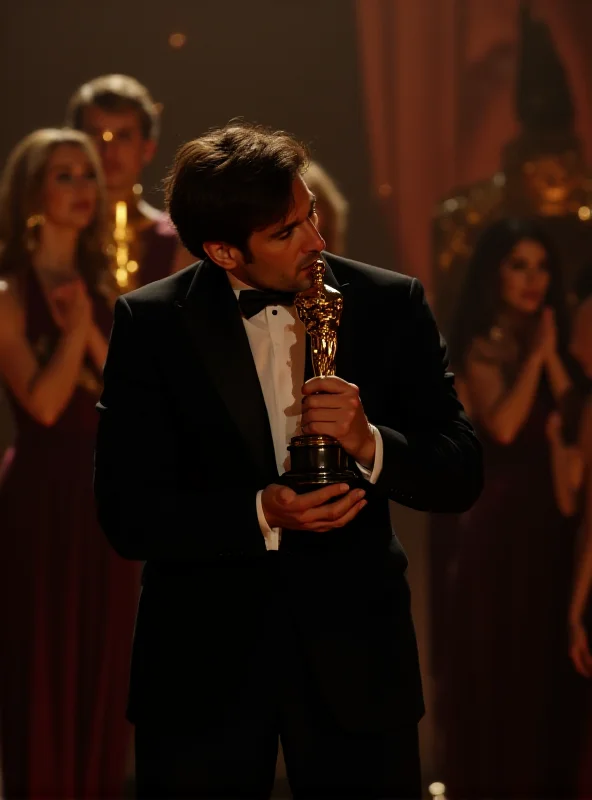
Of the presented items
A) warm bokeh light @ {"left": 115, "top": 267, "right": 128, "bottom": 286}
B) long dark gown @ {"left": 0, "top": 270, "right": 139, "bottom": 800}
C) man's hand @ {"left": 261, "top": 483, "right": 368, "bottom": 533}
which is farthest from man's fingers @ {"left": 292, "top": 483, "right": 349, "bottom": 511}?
warm bokeh light @ {"left": 115, "top": 267, "right": 128, "bottom": 286}

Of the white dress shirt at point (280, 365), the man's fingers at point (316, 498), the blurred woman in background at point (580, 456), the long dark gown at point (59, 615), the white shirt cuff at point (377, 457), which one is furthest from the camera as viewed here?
the blurred woman in background at point (580, 456)

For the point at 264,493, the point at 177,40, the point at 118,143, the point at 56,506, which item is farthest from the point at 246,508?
the point at 177,40

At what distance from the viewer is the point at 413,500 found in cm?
196

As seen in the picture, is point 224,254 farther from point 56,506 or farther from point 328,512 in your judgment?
point 56,506

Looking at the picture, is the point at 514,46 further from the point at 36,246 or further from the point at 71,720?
the point at 71,720

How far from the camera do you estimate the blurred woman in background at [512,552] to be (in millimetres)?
4270

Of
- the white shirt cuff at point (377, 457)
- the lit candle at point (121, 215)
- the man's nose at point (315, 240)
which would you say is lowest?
the white shirt cuff at point (377, 457)

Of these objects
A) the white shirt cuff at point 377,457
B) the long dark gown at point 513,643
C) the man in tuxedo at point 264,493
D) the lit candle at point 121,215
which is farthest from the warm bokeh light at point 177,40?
the white shirt cuff at point 377,457

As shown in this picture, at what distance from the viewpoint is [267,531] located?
193 centimetres

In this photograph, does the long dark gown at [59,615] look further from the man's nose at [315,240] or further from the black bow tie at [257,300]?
the man's nose at [315,240]

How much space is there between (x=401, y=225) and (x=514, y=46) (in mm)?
804

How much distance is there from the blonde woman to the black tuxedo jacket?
7.44 feet

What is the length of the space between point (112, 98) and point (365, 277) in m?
2.57

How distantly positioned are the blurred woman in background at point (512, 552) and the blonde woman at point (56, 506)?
1.30 metres
